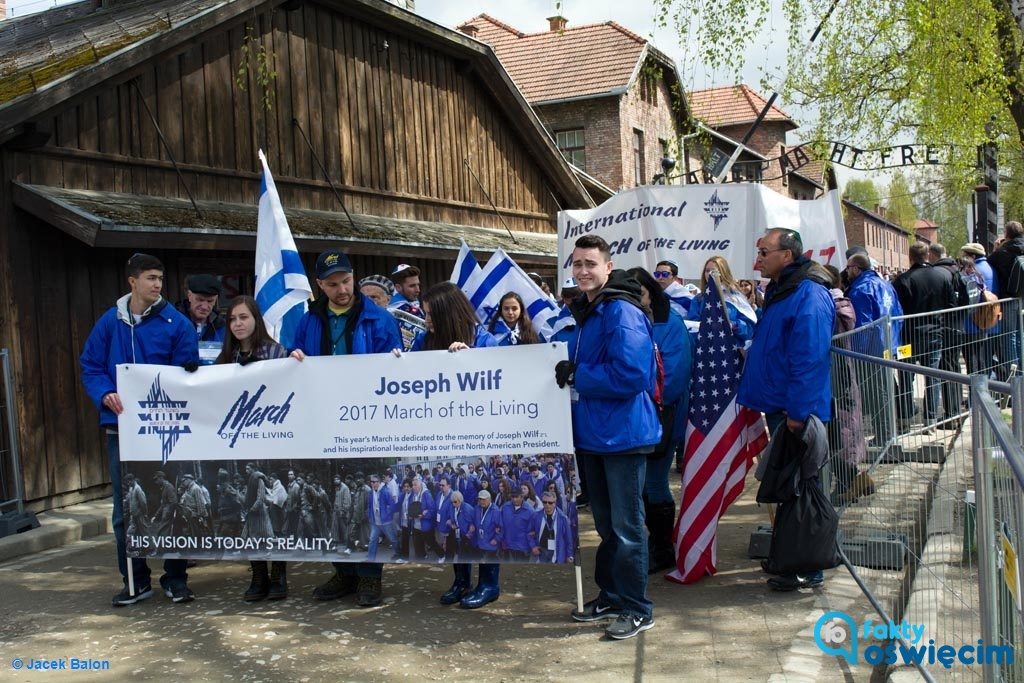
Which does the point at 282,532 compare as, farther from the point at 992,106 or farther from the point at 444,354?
the point at 992,106

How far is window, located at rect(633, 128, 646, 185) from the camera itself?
3177 centimetres

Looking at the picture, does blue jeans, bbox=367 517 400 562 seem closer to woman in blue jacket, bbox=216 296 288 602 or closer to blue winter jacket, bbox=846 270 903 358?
woman in blue jacket, bbox=216 296 288 602

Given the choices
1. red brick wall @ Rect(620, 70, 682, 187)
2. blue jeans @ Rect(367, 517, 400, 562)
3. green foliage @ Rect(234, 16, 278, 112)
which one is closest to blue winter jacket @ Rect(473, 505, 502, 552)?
blue jeans @ Rect(367, 517, 400, 562)

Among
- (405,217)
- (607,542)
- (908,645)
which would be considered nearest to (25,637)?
(607,542)

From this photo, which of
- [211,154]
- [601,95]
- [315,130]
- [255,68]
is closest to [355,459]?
[211,154]

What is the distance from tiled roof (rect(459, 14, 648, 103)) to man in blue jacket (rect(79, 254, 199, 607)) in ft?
80.3

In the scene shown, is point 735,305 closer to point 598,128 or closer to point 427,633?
point 427,633

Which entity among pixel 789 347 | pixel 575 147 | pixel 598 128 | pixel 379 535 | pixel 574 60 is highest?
pixel 574 60

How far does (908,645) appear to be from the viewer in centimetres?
456

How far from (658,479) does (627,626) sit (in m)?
1.51

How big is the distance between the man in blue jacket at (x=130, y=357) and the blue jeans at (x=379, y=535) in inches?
52.6

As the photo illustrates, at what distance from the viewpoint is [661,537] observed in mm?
6645

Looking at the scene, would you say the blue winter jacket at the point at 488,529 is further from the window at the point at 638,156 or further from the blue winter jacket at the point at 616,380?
the window at the point at 638,156

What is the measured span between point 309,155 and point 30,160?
473cm
